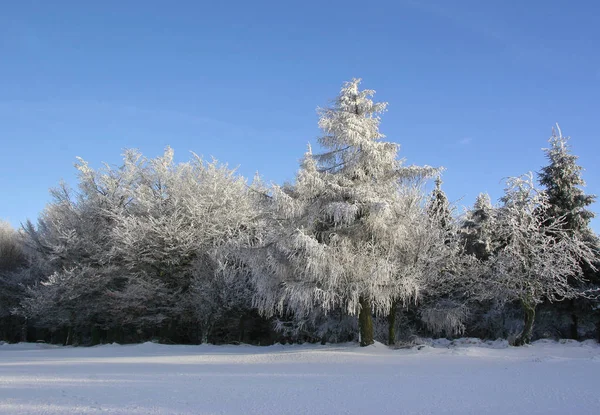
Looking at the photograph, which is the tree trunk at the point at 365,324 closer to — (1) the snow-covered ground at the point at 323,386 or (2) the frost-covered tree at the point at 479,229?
(1) the snow-covered ground at the point at 323,386

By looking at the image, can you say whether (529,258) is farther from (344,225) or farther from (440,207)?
(344,225)

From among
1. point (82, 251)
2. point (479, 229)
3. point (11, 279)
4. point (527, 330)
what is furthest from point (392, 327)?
point (11, 279)

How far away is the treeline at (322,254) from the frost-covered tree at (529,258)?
7 centimetres

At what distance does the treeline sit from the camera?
1739cm

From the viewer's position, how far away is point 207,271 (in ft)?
84.2

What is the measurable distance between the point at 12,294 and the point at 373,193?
3050cm

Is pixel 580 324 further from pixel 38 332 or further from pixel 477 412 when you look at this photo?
pixel 38 332

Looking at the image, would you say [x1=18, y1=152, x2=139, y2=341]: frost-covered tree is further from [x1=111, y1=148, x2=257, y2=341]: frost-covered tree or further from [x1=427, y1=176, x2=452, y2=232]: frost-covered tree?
[x1=427, y1=176, x2=452, y2=232]: frost-covered tree

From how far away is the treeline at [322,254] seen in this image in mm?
17391

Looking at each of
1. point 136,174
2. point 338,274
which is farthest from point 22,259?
point 338,274

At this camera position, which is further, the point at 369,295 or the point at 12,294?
the point at 12,294

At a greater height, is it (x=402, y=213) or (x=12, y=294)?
(x=402, y=213)

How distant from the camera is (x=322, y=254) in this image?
16.1 m

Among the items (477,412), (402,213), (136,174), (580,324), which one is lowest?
(477,412)
